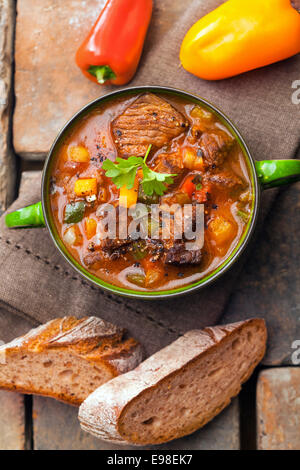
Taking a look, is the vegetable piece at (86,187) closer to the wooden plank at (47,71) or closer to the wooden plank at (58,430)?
the wooden plank at (47,71)

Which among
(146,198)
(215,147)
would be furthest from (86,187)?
(215,147)

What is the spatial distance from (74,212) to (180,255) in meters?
0.62

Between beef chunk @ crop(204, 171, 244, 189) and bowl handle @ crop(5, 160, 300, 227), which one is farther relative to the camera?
beef chunk @ crop(204, 171, 244, 189)

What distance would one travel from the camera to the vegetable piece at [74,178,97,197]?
8.52 ft

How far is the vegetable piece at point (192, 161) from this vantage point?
2.58 metres

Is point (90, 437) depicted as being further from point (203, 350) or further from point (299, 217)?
point (299, 217)

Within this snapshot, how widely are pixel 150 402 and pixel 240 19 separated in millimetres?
2405

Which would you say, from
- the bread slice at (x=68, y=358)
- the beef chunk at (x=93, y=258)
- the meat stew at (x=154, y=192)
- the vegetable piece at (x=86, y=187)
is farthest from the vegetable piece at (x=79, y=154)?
A: the bread slice at (x=68, y=358)

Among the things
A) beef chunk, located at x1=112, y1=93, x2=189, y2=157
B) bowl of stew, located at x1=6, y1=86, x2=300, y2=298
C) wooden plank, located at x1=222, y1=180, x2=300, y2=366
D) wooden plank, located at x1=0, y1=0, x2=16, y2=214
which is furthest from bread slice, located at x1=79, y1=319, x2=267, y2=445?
wooden plank, located at x1=0, y1=0, x2=16, y2=214

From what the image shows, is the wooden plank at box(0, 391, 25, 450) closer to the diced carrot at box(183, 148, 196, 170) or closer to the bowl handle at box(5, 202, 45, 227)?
the bowl handle at box(5, 202, 45, 227)

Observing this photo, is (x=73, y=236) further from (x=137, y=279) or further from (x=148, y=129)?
(x=148, y=129)

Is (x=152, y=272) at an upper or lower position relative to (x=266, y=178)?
lower

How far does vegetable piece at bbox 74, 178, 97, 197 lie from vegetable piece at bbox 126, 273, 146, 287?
0.49m

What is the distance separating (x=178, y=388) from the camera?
3.06 m
